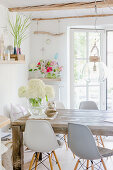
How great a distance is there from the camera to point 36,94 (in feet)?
11.5

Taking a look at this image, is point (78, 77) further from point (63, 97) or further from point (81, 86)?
point (63, 97)

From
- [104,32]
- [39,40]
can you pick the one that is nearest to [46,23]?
[39,40]

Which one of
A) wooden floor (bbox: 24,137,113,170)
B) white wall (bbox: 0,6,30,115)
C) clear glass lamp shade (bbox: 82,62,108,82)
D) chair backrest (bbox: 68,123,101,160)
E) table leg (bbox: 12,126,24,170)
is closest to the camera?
chair backrest (bbox: 68,123,101,160)

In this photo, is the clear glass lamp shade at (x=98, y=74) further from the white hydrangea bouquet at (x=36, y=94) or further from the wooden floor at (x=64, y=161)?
the white hydrangea bouquet at (x=36, y=94)

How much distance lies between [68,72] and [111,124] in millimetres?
2742

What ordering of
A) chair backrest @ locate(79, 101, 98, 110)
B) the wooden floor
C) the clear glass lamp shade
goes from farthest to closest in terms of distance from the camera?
1. the clear glass lamp shade
2. chair backrest @ locate(79, 101, 98, 110)
3. the wooden floor

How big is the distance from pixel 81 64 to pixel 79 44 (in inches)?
17.3

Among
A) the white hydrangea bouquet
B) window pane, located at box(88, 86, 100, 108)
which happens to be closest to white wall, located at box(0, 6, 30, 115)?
the white hydrangea bouquet

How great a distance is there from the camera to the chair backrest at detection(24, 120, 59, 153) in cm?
317

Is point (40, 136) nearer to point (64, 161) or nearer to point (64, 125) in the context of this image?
point (64, 125)

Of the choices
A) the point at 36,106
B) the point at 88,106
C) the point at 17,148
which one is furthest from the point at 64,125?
the point at 88,106

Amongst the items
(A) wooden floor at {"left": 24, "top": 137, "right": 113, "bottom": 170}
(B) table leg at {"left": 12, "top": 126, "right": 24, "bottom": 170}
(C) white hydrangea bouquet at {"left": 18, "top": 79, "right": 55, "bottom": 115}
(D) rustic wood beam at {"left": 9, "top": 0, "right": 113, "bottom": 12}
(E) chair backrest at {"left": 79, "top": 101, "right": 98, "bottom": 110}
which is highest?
(D) rustic wood beam at {"left": 9, "top": 0, "right": 113, "bottom": 12}

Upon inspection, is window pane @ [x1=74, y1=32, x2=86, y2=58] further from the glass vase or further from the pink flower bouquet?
the glass vase

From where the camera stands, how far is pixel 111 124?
324 cm
